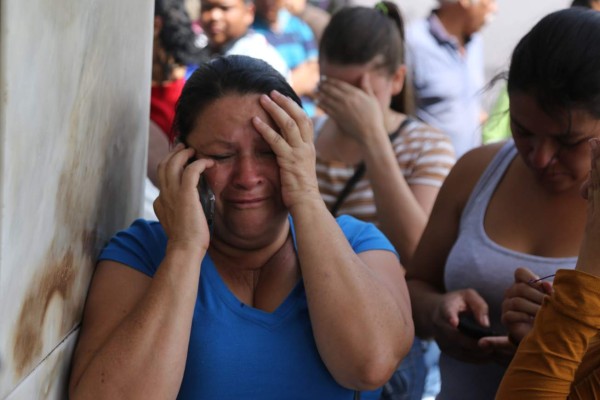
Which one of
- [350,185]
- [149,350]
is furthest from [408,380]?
[149,350]

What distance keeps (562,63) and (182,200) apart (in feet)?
2.91

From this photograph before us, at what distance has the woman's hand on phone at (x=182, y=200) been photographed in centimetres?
191

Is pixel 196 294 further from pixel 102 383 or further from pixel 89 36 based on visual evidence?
pixel 89 36

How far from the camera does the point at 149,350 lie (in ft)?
5.83

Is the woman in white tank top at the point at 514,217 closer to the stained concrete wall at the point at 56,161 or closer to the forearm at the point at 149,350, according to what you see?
the forearm at the point at 149,350

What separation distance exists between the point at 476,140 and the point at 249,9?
151 cm

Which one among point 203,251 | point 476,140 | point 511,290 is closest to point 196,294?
point 203,251

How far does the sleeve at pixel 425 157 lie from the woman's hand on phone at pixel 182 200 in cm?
124

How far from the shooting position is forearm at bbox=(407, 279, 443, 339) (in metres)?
2.41

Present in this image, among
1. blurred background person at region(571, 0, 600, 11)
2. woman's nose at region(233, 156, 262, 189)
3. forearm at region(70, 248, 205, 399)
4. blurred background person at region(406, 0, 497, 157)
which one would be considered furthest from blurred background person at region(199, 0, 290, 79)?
forearm at region(70, 248, 205, 399)

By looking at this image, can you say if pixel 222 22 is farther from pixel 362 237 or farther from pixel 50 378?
pixel 50 378

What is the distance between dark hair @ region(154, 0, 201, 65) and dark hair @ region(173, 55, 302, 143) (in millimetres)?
2089

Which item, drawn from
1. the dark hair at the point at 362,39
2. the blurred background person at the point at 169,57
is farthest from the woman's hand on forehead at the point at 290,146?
the blurred background person at the point at 169,57

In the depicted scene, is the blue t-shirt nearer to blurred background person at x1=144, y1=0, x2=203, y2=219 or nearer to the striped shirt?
the striped shirt
